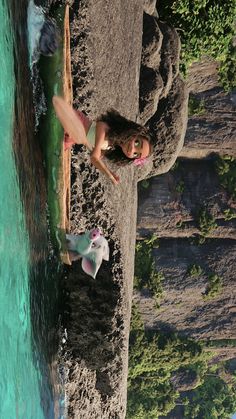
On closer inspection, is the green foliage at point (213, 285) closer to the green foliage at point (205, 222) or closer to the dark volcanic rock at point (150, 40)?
the green foliage at point (205, 222)

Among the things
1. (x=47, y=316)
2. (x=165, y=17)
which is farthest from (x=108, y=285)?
(x=165, y=17)

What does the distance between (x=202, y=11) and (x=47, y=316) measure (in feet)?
24.7

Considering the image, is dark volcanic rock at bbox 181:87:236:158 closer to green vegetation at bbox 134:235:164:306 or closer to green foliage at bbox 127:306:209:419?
green vegetation at bbox 134:235:164:306

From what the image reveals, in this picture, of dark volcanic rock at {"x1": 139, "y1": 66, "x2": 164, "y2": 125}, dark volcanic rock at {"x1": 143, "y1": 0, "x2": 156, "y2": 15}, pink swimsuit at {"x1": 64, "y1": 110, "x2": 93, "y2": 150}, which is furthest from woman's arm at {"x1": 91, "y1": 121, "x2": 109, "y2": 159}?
dark volcanic rock at {"x1": 143, "y1": 0, "x2": 156, "y2": 15}

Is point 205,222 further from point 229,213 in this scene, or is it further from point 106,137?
point 106,137

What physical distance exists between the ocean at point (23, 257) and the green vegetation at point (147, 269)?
23.2 ft

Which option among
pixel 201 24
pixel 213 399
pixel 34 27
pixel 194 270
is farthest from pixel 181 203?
pixel 213 399

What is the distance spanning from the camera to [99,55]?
22.8 ft

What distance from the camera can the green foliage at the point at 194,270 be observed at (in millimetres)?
14547

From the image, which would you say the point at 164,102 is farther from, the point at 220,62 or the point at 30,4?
the point at 30,4

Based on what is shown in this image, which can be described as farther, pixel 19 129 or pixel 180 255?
pixel 180 255

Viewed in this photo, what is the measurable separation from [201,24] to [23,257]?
7.55m

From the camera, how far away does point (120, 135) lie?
574 centimetres

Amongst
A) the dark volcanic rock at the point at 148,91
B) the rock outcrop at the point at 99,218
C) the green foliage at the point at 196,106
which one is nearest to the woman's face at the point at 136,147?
the rock outcrop at the point at 99,218
